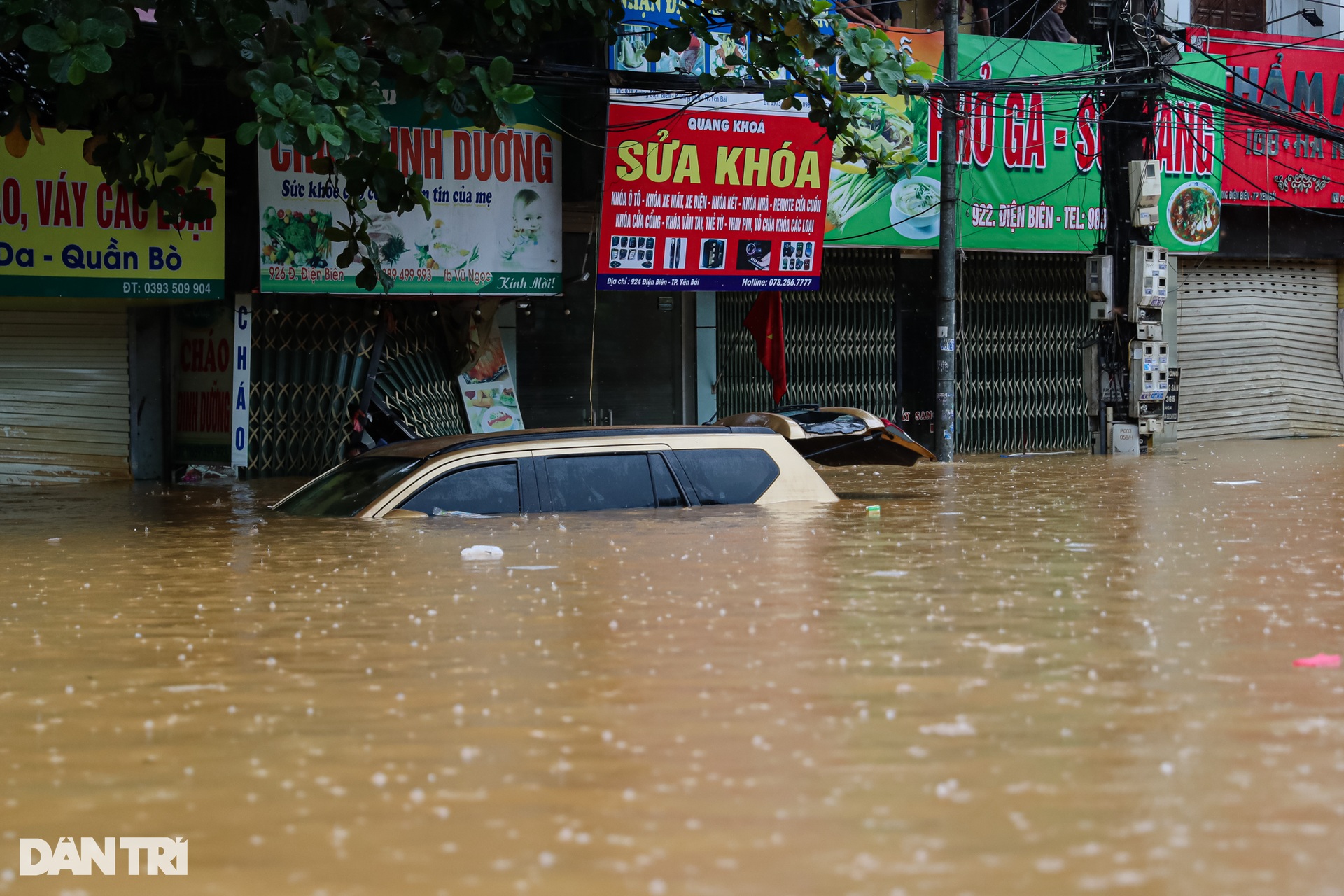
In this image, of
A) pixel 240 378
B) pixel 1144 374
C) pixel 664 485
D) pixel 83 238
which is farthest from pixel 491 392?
pixel 664 485

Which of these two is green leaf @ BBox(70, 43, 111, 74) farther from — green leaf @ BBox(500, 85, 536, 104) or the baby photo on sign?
the baby photo on sign

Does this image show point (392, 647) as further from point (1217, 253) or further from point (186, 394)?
point (1217, 253)

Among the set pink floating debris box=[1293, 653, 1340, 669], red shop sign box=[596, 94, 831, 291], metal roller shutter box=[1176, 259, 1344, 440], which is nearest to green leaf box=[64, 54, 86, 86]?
pink floating debris box=[1293, 653, 1340, 669]

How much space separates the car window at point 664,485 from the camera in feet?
27.7

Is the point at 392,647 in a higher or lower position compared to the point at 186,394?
lower

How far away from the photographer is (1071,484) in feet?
44.1

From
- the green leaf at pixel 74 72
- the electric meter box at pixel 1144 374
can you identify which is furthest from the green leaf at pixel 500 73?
the electric meter box at pixel 1144 374

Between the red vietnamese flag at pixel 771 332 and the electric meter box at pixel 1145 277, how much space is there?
4.07 meters

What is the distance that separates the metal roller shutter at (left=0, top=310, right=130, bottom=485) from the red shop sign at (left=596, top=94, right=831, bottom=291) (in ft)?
17.1

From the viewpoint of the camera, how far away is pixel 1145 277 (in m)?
17.7

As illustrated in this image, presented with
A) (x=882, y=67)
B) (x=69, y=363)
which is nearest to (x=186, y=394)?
(x=69, y=363)

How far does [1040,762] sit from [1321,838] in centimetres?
74

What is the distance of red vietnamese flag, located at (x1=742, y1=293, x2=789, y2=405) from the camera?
18141 mm

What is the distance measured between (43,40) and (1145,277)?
12.6 m
